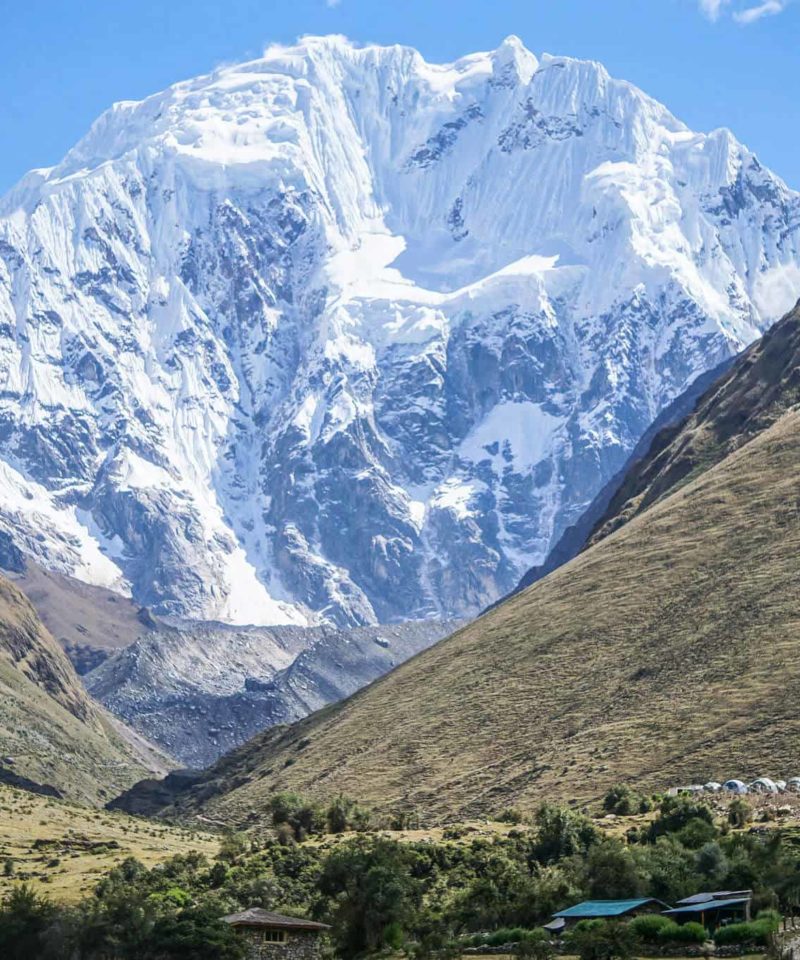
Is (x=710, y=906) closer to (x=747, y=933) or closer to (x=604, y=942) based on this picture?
(x=747, y=933)

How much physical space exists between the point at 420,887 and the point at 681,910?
22.3m

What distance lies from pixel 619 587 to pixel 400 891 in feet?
334

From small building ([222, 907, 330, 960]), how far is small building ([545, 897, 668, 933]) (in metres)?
9.53

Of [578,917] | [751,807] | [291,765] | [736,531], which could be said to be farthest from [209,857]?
[736,531]

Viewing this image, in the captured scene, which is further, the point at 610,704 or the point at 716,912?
the point at 610,704

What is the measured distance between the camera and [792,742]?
142 metres

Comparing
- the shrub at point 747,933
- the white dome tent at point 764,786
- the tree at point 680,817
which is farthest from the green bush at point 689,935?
the white dome tent at point 764,786

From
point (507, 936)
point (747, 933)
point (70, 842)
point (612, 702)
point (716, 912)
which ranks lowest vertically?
point (747, 933)

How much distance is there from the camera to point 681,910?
8500 centimetres

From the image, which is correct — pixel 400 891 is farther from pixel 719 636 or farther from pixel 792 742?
pixel 719 636

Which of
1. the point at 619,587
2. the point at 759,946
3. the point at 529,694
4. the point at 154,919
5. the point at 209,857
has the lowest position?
the point at 759,946

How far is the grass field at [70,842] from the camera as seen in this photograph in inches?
4624

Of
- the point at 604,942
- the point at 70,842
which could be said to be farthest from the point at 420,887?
the point at 70,842

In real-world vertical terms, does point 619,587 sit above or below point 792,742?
above
